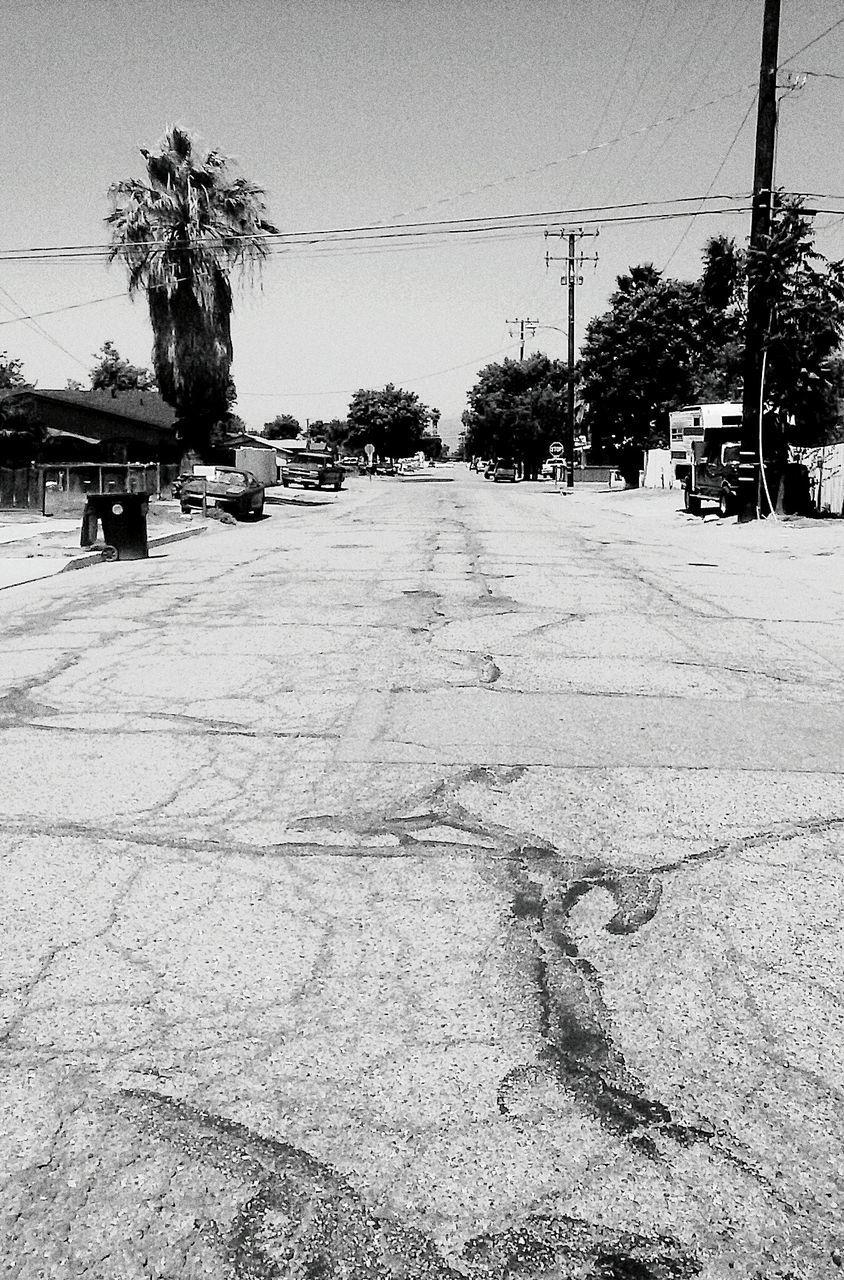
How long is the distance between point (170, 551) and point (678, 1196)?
19636 mm

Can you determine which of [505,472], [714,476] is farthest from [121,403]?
[505,472]

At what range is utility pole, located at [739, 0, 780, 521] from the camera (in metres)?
27.7

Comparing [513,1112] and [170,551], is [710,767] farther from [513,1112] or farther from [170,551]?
[170,551]

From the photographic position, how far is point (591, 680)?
877 centimetres

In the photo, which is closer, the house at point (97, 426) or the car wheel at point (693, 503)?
the car wheel at point (693, 503)

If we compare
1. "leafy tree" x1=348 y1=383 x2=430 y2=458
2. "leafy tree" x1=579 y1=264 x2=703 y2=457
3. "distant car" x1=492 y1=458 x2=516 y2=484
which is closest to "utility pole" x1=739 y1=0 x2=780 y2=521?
"leafy tree" x1=579 y1=264 x2=703 y2=457

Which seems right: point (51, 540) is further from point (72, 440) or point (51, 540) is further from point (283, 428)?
point (283, 428)

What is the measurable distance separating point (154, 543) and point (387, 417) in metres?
85.4

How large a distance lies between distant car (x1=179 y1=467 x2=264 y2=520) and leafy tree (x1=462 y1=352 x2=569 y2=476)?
57.6m

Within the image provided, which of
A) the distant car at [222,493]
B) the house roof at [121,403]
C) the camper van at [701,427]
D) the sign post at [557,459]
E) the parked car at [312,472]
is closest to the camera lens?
the distant car at [222,493]

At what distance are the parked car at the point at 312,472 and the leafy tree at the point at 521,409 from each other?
3343cm

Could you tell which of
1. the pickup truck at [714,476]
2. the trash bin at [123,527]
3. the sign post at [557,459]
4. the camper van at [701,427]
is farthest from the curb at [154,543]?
the sign post at [557,459]

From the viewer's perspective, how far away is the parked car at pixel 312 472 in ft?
190

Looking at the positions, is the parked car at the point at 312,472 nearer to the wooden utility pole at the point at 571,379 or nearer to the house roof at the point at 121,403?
the house roof at the point at 121,403
